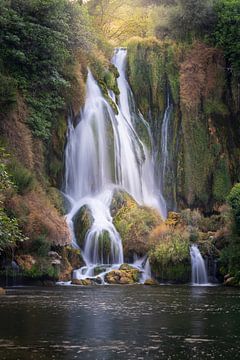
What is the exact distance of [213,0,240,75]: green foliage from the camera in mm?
50938

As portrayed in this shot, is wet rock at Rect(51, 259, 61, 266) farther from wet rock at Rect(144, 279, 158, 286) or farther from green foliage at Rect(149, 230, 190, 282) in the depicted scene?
green foliage at Rect(149, 230, 190, 282)

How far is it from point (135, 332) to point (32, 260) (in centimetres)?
1680

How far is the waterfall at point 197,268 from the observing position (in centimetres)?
3394

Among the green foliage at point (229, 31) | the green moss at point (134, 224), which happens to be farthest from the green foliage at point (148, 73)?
the green moss at point (134, 224)

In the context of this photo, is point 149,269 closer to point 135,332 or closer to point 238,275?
point 238,275

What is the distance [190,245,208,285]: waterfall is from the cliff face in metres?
13.1

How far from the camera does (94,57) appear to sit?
1832 inches

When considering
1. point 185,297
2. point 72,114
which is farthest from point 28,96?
point 185,297

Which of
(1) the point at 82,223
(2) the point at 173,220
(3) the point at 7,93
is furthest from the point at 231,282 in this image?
(3) the point at 7,93

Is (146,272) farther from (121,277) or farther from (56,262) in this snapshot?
(56,262)

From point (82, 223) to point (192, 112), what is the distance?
16959 millimetres

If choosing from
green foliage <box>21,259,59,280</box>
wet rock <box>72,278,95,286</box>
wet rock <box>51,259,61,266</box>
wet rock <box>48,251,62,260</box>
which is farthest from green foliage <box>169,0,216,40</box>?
green foliage <box>21,259,59,280</box>

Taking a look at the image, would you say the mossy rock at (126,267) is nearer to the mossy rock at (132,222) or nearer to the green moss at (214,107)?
the mossy rock at (132,222)

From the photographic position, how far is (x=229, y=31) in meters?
51.7
